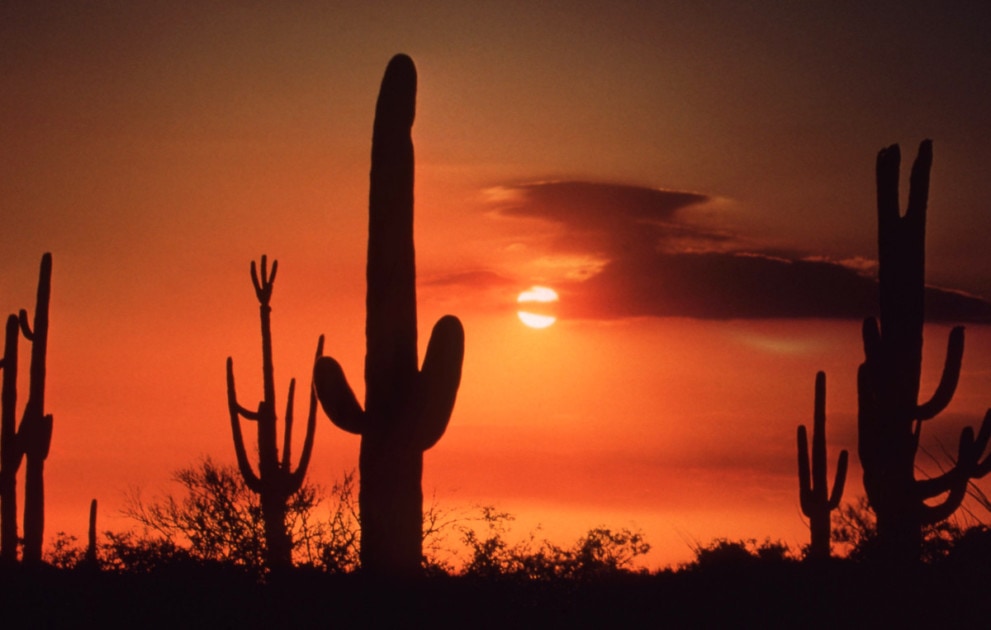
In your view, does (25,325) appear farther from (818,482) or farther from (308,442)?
(818,482)

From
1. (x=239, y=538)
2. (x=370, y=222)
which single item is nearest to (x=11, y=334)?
(x=239, y=538)

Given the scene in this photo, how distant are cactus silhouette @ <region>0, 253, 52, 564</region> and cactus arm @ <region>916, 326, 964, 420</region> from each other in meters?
16.1

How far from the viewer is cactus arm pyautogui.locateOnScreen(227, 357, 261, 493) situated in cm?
2169

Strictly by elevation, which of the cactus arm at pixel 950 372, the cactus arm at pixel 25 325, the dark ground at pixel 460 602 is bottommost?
the dark ground at pixel 460 602

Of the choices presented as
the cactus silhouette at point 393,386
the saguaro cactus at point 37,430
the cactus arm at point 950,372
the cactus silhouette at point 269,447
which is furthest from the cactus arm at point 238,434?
the cactus arm at point 950,372

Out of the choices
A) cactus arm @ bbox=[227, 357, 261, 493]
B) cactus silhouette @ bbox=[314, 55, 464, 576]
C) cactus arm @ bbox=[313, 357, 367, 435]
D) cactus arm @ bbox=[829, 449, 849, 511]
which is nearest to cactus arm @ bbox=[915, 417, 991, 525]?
cactus arm @ bbox=[829, 449, 849, 511]

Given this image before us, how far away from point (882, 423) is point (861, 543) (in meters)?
3.50

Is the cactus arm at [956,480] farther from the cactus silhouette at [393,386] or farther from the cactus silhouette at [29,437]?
the cactus silhouette at [29,437]

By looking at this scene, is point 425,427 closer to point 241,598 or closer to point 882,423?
point 241,598

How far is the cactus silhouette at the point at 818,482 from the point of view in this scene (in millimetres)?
21703

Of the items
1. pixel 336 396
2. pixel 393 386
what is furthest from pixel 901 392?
pixel 336 396

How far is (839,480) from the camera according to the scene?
21.6 metres

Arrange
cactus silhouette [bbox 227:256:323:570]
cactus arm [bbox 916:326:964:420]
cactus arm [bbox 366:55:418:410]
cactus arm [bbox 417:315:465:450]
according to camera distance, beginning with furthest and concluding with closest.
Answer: cactus silhouette [bbox 227:256:323:570] → cactus arm [bbox 916:326:964:420] → cactus arm [bbox 366:55:418:410] → cactus arm [bbox 417:315:465:450]

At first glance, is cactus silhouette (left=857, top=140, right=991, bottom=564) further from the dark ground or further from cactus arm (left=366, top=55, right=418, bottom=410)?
cactus arm (left=366, top=55, right=418, bottom=410)
